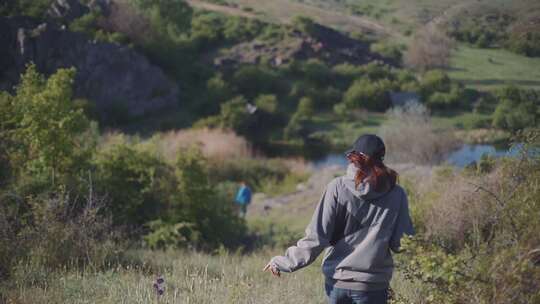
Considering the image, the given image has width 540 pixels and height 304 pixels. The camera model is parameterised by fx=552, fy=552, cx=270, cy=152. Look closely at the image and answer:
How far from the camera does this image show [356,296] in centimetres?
374

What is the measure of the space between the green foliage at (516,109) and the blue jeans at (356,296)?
32.8ft

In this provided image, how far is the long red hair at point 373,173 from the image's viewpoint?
3609 millimetres

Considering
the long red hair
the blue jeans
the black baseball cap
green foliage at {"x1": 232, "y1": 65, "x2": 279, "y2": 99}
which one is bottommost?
green foliage at {"x1": 232, "y1": 65, "x2": 279, "y2": 99}

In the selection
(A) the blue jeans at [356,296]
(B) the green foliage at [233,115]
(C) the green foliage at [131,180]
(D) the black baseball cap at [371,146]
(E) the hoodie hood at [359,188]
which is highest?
(D) the black baseball cap at [371,146]

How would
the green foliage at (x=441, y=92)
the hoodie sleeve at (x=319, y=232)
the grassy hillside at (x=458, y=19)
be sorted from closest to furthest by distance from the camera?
the hoodie sleeve at (x=319, y=232), the grassy hillside at (x=458, y=19), the green foliage at (x=441, y=92)

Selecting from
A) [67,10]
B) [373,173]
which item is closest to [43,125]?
[373,173]

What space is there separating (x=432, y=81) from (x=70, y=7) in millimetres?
28816

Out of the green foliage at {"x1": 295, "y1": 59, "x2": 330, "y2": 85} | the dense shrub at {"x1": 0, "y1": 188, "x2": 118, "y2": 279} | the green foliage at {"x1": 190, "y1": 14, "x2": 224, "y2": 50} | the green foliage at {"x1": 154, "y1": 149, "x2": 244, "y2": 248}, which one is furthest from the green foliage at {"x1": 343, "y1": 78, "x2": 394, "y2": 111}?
the dense shrub at {"x1": 0, "y1": 188, "x2": 118, "y2": 279}

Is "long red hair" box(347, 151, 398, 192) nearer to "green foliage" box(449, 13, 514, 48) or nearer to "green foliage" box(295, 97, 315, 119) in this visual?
"green foliage" box(449, 13, 514, 48)

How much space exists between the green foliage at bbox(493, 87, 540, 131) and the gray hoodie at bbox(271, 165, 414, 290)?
9.95 metres

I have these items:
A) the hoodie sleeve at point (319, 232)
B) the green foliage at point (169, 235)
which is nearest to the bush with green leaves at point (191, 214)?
the green foliage at point (169, 235)

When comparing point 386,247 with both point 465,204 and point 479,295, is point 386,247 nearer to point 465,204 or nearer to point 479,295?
point 479,295

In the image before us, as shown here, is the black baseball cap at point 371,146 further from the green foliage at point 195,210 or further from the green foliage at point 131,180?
the green foliage at point 131,180

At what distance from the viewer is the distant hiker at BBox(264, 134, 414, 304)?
3.66 m
